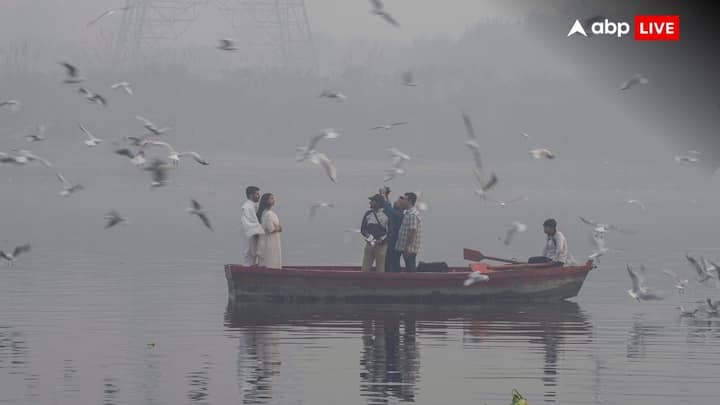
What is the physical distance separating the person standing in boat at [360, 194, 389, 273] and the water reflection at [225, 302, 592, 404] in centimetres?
98

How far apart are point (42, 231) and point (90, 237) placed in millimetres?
3619

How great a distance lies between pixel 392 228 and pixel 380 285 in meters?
1.24

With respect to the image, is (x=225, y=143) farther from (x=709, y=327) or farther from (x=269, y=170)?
(x=709, y=327)

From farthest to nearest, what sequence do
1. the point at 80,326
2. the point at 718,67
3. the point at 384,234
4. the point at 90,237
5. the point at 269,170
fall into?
the point at 269,170
the point at 718,67
the point at 90,237
the point at 384,234
the point at 80,326

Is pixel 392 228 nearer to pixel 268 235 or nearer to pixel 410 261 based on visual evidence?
pixel 410 261

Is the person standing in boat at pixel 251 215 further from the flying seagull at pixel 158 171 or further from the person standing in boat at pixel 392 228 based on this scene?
the flying seagull at pixel 158 171

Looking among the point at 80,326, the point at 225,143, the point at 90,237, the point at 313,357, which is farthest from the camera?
the point at 225,143

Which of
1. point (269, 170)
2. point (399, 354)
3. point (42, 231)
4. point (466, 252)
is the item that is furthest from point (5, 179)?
point (399, 354)

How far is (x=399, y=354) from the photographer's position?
28922mm

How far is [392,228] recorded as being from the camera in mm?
35125

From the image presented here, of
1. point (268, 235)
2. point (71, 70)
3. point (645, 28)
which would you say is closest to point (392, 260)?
point (268, 235)

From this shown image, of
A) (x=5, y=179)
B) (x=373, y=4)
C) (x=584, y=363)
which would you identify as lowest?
(x=584, y=363)

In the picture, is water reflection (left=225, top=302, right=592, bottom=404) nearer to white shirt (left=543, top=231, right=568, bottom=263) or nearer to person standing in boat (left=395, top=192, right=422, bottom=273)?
white shirt (left=543, top=231, right=568, bottom=263)

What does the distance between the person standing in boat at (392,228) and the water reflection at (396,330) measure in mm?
826
